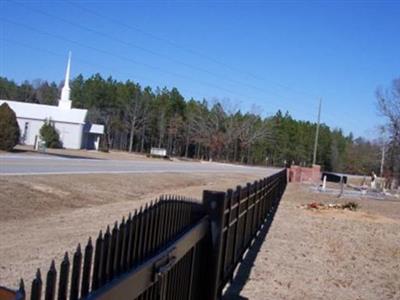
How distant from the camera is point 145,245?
150 inches

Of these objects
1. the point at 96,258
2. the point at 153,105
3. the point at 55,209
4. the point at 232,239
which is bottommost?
the point at 55,209

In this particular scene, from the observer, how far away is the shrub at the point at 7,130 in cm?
4350

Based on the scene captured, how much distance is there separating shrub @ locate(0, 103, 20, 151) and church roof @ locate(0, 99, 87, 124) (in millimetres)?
31282

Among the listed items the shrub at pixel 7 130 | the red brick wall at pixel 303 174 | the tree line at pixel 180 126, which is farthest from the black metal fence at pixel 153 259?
the tree line at pixel 180 126

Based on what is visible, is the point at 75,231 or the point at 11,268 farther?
the point at 75,231

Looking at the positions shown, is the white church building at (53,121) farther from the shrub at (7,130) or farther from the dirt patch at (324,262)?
the dirt patch at (324,262)

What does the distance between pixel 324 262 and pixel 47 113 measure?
6956cm

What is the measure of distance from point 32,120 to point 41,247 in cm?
6708

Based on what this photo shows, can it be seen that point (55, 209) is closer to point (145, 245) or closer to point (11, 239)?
point (11, 239)

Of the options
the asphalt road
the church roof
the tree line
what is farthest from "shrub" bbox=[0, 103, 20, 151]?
the tree line

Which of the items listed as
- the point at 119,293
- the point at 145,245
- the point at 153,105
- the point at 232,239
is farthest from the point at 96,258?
the point at 153,105

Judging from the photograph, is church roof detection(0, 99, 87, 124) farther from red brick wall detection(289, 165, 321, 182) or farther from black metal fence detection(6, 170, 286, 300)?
black metal fence detection(6, 170, 286, 300)

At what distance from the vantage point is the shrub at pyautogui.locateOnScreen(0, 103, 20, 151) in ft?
143

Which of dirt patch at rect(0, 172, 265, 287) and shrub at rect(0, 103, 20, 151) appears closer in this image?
dirt patch at rect(0, 172, 265, 287)
